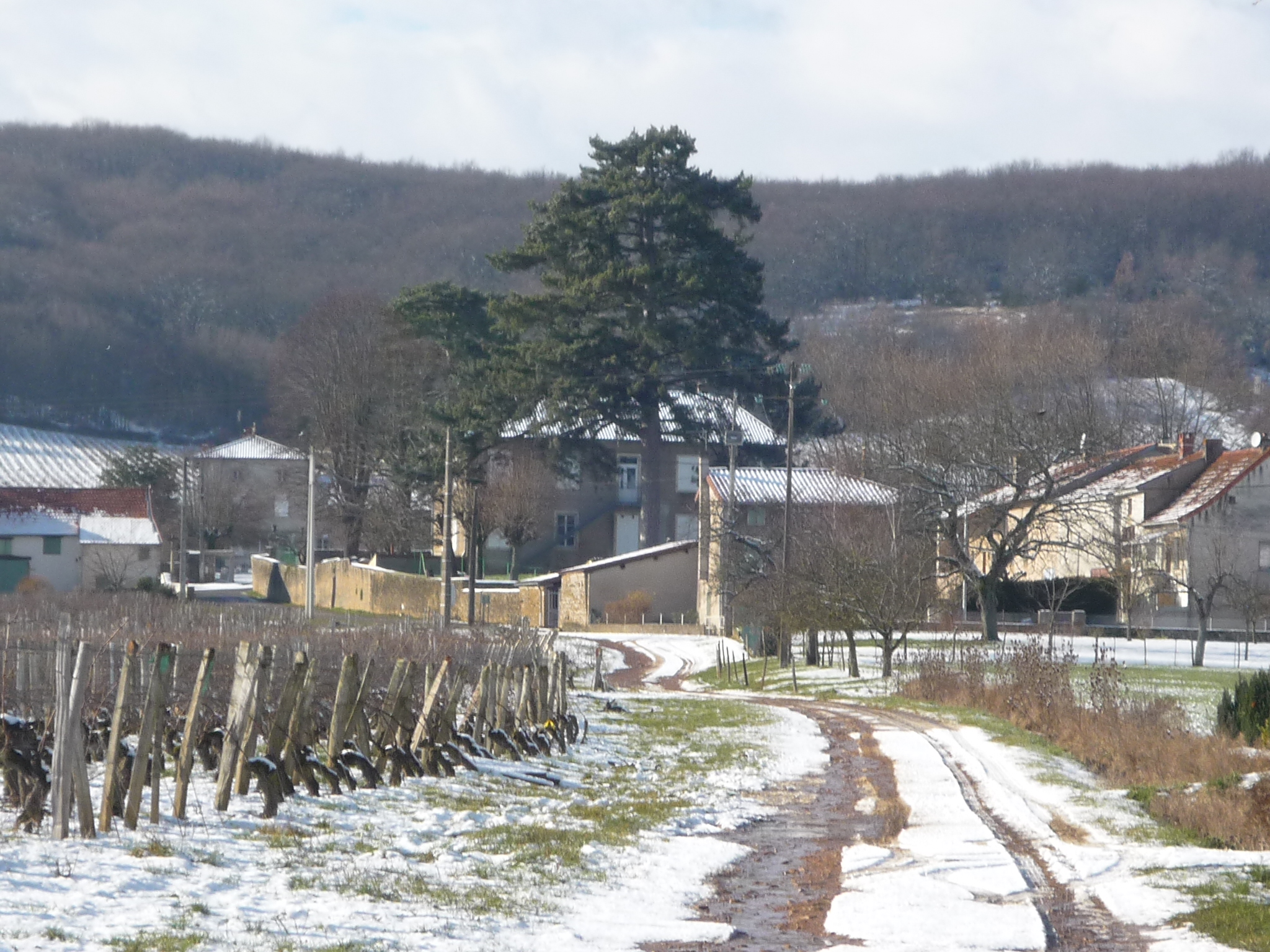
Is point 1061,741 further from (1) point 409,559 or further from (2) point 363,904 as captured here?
(1) point 409,559

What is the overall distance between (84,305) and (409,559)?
71.6 metres

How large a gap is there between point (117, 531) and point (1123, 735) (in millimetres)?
57766

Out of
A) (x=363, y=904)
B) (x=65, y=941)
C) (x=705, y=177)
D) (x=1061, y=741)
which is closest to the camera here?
(x=65, y=941)

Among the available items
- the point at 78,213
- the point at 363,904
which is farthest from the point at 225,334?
the point at 363,904

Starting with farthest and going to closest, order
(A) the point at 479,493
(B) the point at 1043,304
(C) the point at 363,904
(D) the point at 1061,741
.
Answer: (B) the point at 1043,304 < (A) the point at 479,493 < (D) the point at 1061,741 < (C) the point at 363,904

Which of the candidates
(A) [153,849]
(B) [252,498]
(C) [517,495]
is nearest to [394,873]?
(A) [153,849]

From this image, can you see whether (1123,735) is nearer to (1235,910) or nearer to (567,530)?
(1235,910)

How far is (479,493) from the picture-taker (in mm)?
70500

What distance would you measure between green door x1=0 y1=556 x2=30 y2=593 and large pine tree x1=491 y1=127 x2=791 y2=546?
22893mm

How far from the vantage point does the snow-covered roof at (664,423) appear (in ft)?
209

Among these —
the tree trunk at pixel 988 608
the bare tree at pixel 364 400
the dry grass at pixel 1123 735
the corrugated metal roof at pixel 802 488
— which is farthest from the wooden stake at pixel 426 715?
the bare tree at pixel 364 400

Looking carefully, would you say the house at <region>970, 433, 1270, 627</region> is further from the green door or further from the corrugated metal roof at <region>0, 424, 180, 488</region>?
the corrugated metal roof at <region>0, 424, 180, 488</region>

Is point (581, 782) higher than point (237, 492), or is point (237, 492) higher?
point (237, 492)

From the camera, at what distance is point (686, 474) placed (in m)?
76.3
